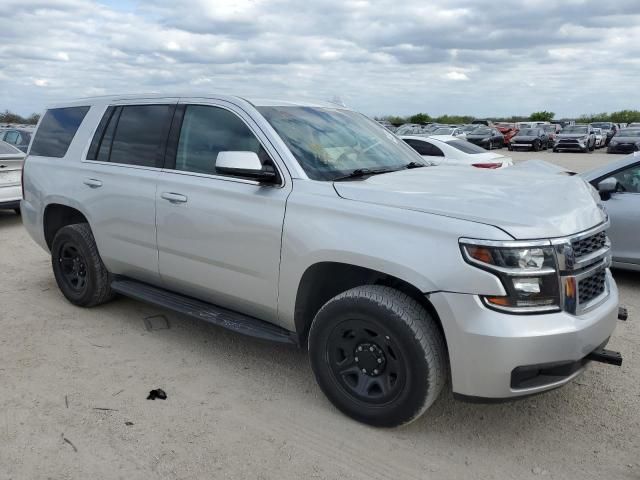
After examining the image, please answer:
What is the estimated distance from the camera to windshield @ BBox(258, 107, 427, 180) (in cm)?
A: 371

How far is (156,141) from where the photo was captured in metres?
4.41

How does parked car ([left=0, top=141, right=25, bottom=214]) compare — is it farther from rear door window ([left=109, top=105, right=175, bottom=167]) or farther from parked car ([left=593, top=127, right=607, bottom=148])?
parked car ([left=593, top=127, right=607, bottom=148])

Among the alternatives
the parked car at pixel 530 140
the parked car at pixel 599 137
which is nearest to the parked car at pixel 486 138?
the parked car at pixel 530 140

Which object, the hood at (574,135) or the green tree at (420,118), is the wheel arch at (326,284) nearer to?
the hood at (574,135)

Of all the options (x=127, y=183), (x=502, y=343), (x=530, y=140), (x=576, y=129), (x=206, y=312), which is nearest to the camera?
(x=502, y=343)

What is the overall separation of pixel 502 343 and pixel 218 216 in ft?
6.45

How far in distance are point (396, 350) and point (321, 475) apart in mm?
732

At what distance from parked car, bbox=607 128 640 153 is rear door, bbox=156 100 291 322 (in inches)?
1302

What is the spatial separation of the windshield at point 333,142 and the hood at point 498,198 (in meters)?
0.25

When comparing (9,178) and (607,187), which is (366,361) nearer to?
(607,187)

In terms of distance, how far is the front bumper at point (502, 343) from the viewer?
2766mm

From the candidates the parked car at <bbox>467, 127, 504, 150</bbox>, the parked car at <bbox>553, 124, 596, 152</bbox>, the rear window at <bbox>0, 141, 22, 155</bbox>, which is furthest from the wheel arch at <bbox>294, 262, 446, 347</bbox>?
the parked car at <bbox>553, 124, 596, 152</bbox>

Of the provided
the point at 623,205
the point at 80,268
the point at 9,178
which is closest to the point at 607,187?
the point at 623,205

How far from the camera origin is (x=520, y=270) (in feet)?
9.09
